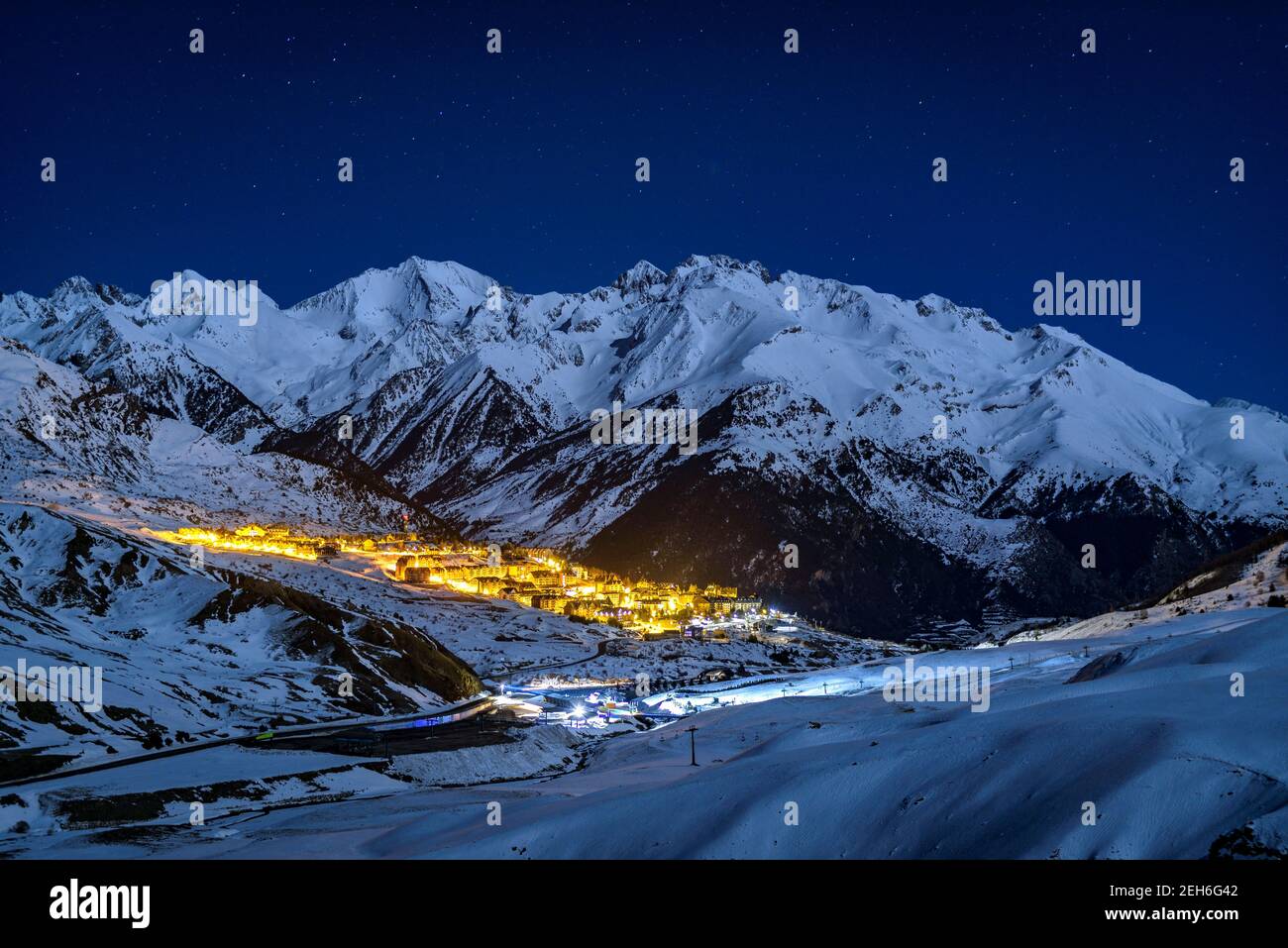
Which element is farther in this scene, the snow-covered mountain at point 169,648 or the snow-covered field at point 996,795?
the snow-covered mountain at point 169,648

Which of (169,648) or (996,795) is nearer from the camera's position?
(996,795)

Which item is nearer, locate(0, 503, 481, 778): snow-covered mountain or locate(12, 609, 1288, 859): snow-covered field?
locate(12, 609, 1288, 859): snow-covered field

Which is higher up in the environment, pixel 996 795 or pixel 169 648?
pixel 996 795

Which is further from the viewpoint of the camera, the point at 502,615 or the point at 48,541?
the point at 502,615
